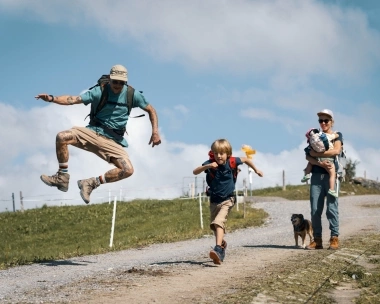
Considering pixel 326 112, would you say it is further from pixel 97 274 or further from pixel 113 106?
pixel 97 274

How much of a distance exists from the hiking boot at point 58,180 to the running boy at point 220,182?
6.74 feet

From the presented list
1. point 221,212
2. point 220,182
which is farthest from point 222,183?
point 221,212

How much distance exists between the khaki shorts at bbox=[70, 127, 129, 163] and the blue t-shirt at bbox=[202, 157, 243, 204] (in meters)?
1.48

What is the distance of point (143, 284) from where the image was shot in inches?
303

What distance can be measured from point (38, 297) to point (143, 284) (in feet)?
4.06

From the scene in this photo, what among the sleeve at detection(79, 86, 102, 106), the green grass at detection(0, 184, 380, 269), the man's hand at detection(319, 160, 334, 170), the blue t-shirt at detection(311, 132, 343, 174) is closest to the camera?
the sleeve at detection(79, 86, 102, 106)

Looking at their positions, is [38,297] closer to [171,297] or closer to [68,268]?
[171,297]

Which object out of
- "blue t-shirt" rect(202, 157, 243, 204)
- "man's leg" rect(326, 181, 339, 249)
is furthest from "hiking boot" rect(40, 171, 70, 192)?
"man's leg" rect(326, 181, 339, 249)

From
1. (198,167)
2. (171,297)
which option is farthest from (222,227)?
(171,297)

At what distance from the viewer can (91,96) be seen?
33.0 feet

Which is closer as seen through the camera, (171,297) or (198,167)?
(171,297)

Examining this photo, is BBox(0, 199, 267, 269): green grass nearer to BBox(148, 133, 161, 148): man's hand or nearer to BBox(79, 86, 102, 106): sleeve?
BBox(148, 133, 161, 148): man's hand

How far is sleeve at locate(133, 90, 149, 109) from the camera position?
1028 cm

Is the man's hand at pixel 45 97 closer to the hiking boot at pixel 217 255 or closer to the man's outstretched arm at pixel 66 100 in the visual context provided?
the man's outstretched arm at pixel 66 100
